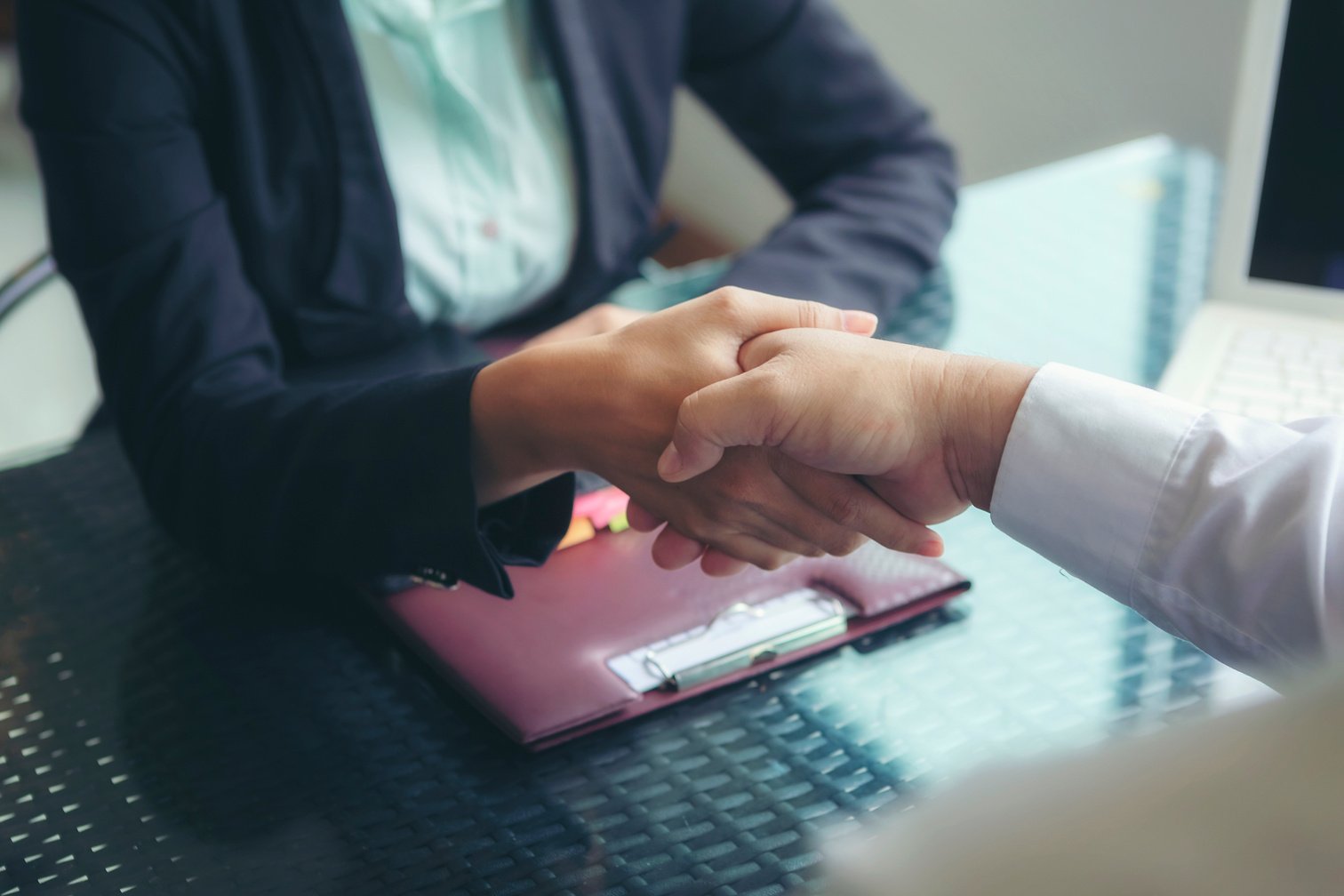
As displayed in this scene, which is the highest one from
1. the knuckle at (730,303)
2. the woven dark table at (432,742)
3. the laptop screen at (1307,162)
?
the laptop screen at (1307,162)

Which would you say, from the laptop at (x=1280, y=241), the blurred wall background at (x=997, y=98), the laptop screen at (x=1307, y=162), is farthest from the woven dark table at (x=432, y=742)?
the blurred wall background at (x=997, y=98)

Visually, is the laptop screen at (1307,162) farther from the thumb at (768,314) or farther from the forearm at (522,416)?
the forearm at (522,416)

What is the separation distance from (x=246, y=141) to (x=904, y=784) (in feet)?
2.43

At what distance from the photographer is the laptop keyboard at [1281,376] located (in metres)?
0.89

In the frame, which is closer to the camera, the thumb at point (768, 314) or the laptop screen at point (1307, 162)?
the thumb at point (768, 314)

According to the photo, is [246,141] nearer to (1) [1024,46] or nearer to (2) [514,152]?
(2) [514,152]

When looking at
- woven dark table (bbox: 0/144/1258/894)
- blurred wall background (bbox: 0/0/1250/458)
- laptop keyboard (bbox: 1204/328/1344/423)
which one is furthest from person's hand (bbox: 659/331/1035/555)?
blurred wall background (bbox: 0/0/1250/458)

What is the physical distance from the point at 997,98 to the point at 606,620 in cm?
194

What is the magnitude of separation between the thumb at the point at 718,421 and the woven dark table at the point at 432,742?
0.14 metres

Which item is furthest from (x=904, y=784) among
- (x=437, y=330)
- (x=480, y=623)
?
(x=437, y=330)

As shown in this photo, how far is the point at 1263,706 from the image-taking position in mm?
246

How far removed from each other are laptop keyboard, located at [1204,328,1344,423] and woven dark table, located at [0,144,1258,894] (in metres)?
0.22

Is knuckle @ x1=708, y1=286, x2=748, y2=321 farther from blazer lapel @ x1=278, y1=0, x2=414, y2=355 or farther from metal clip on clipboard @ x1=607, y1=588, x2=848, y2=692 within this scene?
blazer lapel @ x1=278, y1=0, x2=414, y2=355

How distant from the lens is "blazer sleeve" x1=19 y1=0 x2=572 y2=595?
2.59 feet
